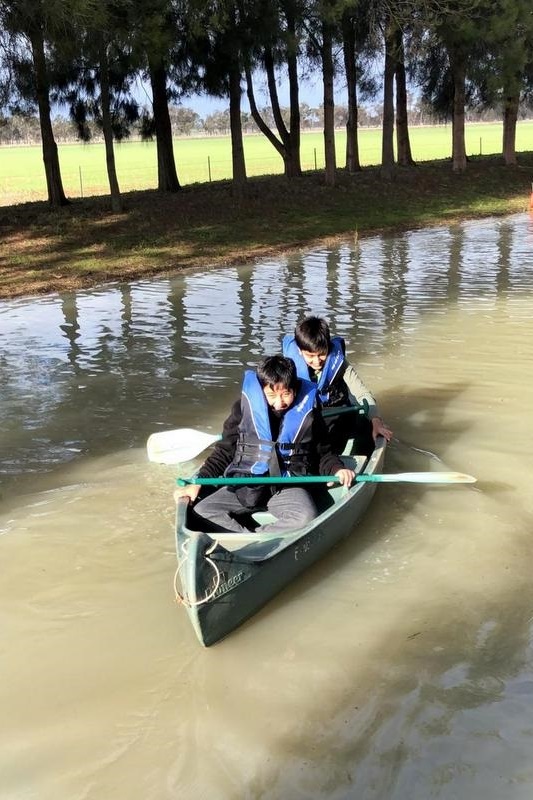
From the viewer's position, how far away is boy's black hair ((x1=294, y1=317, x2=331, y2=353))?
597 cm

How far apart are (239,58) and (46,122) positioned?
202 inches

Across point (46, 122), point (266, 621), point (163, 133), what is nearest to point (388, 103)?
point (163, 133)

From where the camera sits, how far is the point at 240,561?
13.3 feet

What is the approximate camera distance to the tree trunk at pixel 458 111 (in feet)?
92.5

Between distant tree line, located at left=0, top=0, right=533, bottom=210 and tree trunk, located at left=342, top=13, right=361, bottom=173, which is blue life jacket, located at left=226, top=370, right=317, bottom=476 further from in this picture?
tree trunk, located at left=342, top=13, right=361, bottom=173

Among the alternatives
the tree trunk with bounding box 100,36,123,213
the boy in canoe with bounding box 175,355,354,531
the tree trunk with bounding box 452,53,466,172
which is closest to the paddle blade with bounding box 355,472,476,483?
the boy in canoe with bounding box 175,355,354,531

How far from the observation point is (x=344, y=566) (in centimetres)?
504

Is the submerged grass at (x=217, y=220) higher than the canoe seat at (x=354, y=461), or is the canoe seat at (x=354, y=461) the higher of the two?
the submerged grass at (x=217, y=220)

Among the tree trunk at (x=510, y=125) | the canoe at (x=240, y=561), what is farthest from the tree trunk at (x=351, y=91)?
the canoe at (x=240, y=561)

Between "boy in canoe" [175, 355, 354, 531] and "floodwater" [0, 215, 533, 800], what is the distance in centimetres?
46

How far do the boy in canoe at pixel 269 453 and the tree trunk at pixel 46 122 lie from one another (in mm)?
14650

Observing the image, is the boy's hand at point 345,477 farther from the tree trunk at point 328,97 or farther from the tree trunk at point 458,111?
the tree trunk at point 458,111

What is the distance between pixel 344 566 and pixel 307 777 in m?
1.78

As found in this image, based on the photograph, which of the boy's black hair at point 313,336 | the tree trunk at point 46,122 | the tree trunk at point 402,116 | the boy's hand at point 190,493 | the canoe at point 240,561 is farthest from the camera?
the tree trunk at point 402,116
